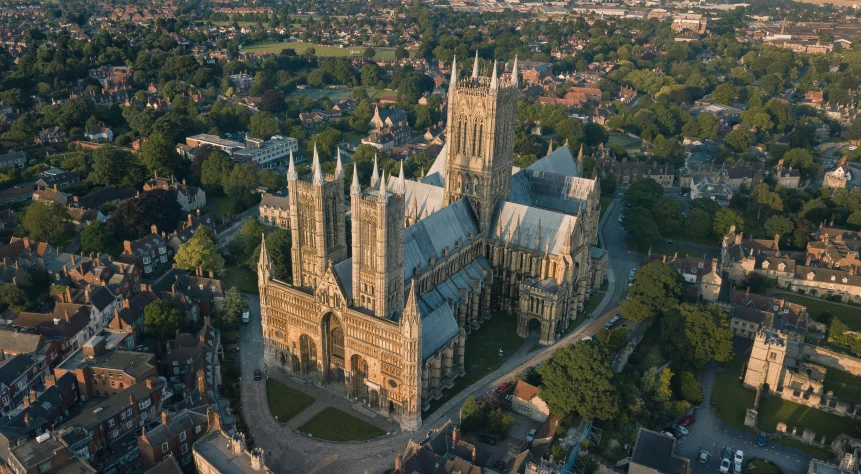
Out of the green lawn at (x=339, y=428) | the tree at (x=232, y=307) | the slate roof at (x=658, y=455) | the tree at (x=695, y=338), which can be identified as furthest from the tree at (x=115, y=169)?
the slate roof at (x=658, y=455)

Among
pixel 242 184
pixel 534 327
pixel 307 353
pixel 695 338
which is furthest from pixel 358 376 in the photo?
pixel 242 184

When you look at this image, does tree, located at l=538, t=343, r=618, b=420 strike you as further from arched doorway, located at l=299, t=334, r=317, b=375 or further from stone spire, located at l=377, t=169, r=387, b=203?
arched doorway, located at l=299, t=334, r=317, b=375

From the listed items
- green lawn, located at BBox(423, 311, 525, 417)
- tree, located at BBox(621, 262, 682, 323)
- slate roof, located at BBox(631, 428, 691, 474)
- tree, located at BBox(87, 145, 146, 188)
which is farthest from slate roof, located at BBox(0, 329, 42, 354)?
tree, located at BBox(621, 262, 682, 323)

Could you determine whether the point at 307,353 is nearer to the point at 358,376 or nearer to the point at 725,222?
the point at 358,376

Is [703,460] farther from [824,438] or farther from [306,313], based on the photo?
[306,313]

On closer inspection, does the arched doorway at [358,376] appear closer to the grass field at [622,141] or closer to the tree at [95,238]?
the tree at [95,238]

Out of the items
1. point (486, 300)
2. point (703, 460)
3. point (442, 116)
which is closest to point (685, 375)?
point (703, 460)

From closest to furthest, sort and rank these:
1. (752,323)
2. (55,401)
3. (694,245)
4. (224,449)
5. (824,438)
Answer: (224,449) → (55,401) → (824,438) → (752,323) → (694,245)
